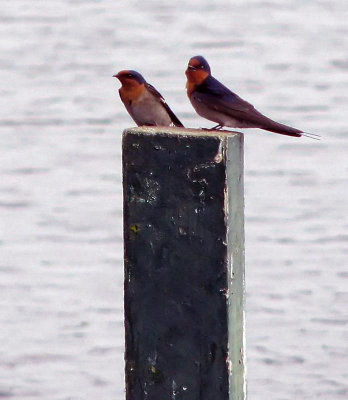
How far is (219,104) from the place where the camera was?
3.84 m

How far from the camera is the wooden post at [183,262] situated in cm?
282

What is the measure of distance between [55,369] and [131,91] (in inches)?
90.8

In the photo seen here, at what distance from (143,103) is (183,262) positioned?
150cm

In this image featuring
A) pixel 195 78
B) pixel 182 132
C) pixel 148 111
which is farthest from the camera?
pixel 148 111

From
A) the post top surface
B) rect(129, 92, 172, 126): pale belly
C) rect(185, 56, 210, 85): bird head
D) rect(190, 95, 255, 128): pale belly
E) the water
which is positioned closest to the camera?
the post top surface

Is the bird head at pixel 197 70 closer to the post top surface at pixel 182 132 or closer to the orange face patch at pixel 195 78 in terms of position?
the orange face patch at pixel 195 78

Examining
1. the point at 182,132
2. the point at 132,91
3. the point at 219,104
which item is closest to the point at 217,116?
the point at 219,104

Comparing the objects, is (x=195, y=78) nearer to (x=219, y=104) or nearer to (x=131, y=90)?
(x=219, y=104)

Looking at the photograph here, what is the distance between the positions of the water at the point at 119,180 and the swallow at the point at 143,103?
78.2 inches

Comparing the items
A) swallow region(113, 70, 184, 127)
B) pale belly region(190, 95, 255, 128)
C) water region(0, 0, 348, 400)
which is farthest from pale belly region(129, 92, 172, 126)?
water region(0, 0, 348, 400)

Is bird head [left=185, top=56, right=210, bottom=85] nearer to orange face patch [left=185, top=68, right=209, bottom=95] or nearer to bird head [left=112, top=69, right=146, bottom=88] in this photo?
orange face patch [left=185, top=68, right=209, bottom=95]

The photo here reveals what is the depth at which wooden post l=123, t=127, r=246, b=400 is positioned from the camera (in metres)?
2.82

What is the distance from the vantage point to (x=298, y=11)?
12.0 metres

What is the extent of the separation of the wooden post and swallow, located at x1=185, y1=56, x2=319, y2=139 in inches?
32.2
